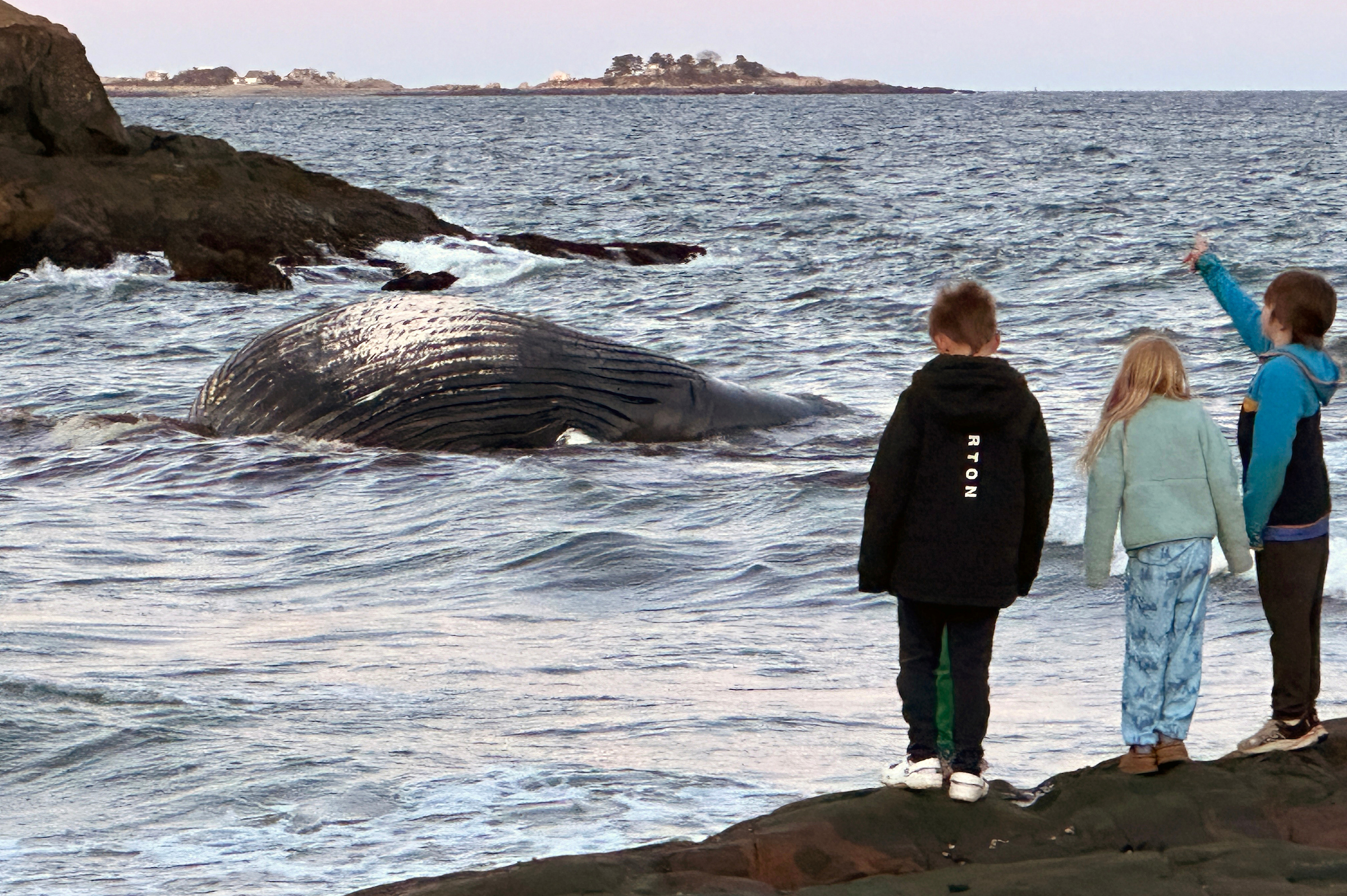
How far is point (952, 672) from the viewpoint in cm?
382

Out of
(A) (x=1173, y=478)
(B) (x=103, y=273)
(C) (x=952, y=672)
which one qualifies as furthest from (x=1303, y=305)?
(B) (x=103, y=273)

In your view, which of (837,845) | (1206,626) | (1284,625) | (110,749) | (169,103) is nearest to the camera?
(837,845)

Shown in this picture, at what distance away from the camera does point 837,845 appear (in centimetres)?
352

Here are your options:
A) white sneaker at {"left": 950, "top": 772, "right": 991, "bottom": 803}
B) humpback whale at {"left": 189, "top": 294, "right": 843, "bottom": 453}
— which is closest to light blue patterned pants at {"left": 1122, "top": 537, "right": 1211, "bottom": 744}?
white sneaker at {"left": 950, "top": 772, "right": 991, "bottom": 803}

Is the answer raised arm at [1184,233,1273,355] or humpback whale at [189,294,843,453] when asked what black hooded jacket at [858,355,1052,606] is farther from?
humpback whale at [189,294,843,453]

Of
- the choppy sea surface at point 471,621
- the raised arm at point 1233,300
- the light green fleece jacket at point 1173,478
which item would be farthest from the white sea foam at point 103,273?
the light green fleece jacket at point 1173,478

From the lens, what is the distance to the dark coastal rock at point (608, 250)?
24594 millimetres

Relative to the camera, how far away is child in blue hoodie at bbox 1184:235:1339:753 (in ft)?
13.0

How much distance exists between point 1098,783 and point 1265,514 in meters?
0.84

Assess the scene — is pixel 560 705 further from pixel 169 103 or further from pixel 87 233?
pixel 169 103

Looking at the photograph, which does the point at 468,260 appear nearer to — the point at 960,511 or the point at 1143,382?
the point at 1143,382

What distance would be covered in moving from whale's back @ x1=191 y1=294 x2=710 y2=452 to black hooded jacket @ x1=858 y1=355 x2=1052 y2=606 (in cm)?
538

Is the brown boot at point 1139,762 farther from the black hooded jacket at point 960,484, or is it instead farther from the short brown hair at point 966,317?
the short brown hair at point 966,317

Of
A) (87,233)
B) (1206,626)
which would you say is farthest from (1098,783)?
(87,233)
